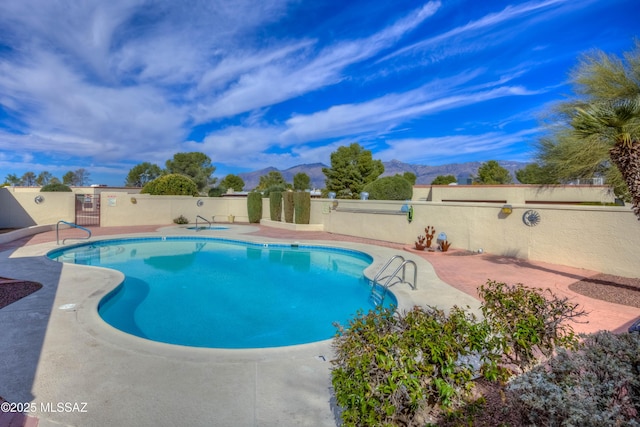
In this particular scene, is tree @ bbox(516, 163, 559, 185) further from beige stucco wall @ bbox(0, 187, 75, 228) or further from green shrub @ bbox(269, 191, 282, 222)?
beige stucco wall @ bbox(0, 187, 75, 228)

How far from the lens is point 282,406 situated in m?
3.12

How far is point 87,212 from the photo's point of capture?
2119cm

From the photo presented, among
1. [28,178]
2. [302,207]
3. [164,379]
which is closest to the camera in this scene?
[164,379]

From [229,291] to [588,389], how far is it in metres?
8.25

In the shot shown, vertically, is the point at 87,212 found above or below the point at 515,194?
below

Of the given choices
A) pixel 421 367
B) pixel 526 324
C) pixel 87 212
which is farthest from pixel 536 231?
pixel 87 212

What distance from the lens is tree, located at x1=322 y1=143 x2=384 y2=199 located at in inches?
1758

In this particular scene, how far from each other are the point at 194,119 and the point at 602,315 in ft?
116

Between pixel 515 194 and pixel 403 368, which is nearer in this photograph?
Answer: pixel 403 368

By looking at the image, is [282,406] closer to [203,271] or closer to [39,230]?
[203,271]

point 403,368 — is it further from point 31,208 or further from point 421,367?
point 31,208

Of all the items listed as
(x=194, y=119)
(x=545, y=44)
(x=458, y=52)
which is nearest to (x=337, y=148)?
(x=194, y=119)

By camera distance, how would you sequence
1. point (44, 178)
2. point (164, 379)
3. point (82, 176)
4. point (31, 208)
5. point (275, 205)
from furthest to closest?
point (82, 176) < point (44, 178) < point (275, 205) < point (31, 208) < point (164, 379)

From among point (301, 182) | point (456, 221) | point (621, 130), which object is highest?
point (301, 182)
